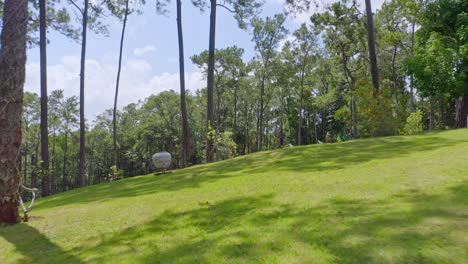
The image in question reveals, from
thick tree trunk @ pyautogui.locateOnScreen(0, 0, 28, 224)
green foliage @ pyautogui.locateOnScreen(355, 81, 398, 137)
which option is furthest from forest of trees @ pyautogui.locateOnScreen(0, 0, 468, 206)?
thick tree trunk @ pyautogui.locateOnScreen(0, 0, 28, 224)

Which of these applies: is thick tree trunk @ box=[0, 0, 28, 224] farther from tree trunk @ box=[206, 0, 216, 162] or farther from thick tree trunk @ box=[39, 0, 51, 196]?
thick tree trunk @ box=[39, 0, 51, 196]

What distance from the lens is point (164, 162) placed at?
1197cm

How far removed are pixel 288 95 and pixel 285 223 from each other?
41022mm

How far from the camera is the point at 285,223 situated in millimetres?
3840

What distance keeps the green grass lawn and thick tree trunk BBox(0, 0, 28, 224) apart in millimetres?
538

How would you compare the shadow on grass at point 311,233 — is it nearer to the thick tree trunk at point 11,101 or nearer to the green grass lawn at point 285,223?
the green grass lawn at point 285,223

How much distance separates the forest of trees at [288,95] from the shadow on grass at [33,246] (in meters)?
8.09

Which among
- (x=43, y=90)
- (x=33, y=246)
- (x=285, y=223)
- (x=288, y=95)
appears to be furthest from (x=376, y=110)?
(x=288, y=95)

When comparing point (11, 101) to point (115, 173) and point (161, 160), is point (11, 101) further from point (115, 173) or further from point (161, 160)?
point (115, 173)

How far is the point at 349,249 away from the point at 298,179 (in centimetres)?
323

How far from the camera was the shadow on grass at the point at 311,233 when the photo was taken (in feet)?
9.56

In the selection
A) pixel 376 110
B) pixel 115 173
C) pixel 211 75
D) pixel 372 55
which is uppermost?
pixel 372 55

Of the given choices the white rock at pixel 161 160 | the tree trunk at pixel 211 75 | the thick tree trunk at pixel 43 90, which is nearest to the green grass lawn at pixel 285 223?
the white rock at pixel 161 160

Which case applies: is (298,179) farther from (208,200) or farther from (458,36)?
(458,36)
